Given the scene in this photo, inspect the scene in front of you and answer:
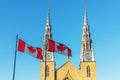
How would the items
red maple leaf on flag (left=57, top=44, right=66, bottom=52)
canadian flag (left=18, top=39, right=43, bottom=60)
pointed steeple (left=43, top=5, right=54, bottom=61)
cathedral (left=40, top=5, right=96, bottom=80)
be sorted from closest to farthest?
canadian flag (left=18, top=39, right=43, bottom=60) < red maple leaf on flag (left=57, top=44, right=66, bottom=52) < cathedral (left=40, top=5, right=96, bottom=80) < pointed steeple (left=43, top=5, right=54, bottom=61)

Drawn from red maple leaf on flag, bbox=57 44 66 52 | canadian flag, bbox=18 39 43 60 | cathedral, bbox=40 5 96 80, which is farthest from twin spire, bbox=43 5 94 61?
canadian flag, bbox=18 39 43 60

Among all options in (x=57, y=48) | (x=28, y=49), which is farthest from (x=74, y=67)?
(x=28, y=49)

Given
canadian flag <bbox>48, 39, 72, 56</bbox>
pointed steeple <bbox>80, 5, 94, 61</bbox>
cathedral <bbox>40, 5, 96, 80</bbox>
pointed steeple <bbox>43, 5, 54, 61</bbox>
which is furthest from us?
pointed steeple <bbox>80, 5, 94, 61</bbox>

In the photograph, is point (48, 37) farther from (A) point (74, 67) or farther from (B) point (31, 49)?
(B) point (31, 49)

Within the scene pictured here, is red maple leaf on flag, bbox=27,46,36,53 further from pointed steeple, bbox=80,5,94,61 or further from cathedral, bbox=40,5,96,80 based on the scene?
pointed steeple, bbox=80,5,94,61

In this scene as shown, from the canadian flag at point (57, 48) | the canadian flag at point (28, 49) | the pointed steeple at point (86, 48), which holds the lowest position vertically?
the canadian flag at point (28, 49)

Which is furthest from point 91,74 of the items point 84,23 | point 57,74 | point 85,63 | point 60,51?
point 60,51

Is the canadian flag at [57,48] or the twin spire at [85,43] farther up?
the twin spire at [85,43]

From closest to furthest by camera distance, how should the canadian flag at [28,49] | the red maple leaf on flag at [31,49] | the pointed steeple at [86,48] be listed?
the canadian flag at [28,49] → the red maple leaf on flag at [31,49] → the pointed steeple at [86,48]

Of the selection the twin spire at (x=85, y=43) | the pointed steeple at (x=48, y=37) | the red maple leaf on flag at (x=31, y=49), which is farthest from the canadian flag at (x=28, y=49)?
the twin spire at (x=85, y=43)

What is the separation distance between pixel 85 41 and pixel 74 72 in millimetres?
5620

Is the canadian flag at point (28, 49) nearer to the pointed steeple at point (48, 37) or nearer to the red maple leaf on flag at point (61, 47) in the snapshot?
the red maple leaf on flag at point (61, 47)

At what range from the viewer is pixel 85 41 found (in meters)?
52.1

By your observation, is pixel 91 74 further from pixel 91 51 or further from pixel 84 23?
pixel 84 23
